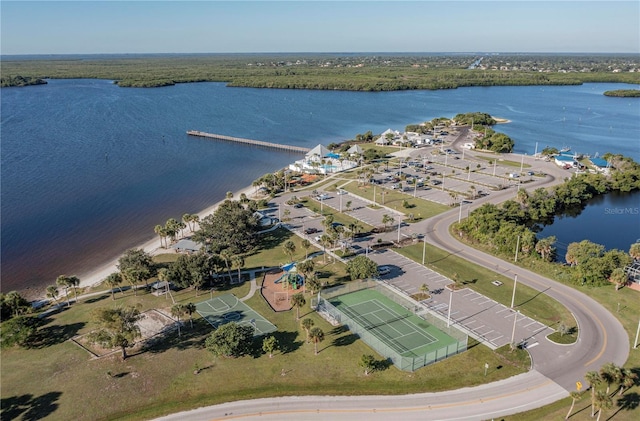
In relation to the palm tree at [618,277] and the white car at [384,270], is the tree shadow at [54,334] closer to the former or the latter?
the white car at [384,270]

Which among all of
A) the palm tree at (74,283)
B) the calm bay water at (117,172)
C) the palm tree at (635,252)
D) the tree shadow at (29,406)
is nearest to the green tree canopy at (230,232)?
the calm bay water at (117,172)

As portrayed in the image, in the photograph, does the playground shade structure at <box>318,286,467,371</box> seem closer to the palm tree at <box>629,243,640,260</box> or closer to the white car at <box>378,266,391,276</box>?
the white car at <box>378,266,391,276</box>

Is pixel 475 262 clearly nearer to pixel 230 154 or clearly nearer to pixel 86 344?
pixel 86 344

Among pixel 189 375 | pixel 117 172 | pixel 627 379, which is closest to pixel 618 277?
pixel 627 379

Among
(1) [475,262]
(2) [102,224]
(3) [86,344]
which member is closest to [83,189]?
(2) [102,224]

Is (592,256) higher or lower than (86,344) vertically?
higher

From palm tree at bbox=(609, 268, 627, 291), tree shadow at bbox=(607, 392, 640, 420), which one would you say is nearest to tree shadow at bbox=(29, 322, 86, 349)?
tree shadow at bbox=(607, 392, 640, 420)
